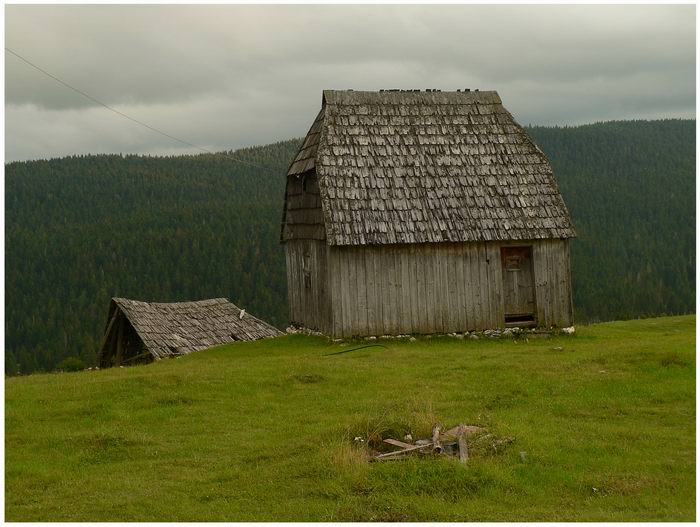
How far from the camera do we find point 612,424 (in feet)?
49.5

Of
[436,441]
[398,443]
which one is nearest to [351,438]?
[398,443]

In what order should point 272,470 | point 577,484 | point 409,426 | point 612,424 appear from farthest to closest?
point 612,424, point 409,426, point 272,470, point 577,484

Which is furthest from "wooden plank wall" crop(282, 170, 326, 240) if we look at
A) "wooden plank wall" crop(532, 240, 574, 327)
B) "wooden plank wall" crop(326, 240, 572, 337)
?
"wooden plank wall" crop(532, 240, 574, 327)

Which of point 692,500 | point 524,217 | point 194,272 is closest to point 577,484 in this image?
point 692,500

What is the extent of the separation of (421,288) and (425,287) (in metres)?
A: 0.13

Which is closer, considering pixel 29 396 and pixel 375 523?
pixel 375 523

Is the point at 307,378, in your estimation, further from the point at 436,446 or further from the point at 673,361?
the point at 673,361

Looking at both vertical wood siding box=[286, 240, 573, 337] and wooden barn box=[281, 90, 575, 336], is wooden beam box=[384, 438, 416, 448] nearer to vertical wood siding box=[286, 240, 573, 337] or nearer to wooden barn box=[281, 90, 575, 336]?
wooden barn box=[281, 90, 575, 336]

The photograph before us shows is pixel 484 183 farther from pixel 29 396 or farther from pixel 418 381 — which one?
pixel 29 396

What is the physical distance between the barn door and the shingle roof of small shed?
10.6 meters

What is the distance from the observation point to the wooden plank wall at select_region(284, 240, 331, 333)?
91.3 ft

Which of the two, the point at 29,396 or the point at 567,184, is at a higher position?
the point at 567,184

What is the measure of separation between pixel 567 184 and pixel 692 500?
5896 inches

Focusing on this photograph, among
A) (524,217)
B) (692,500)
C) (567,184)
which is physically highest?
(567,184)
